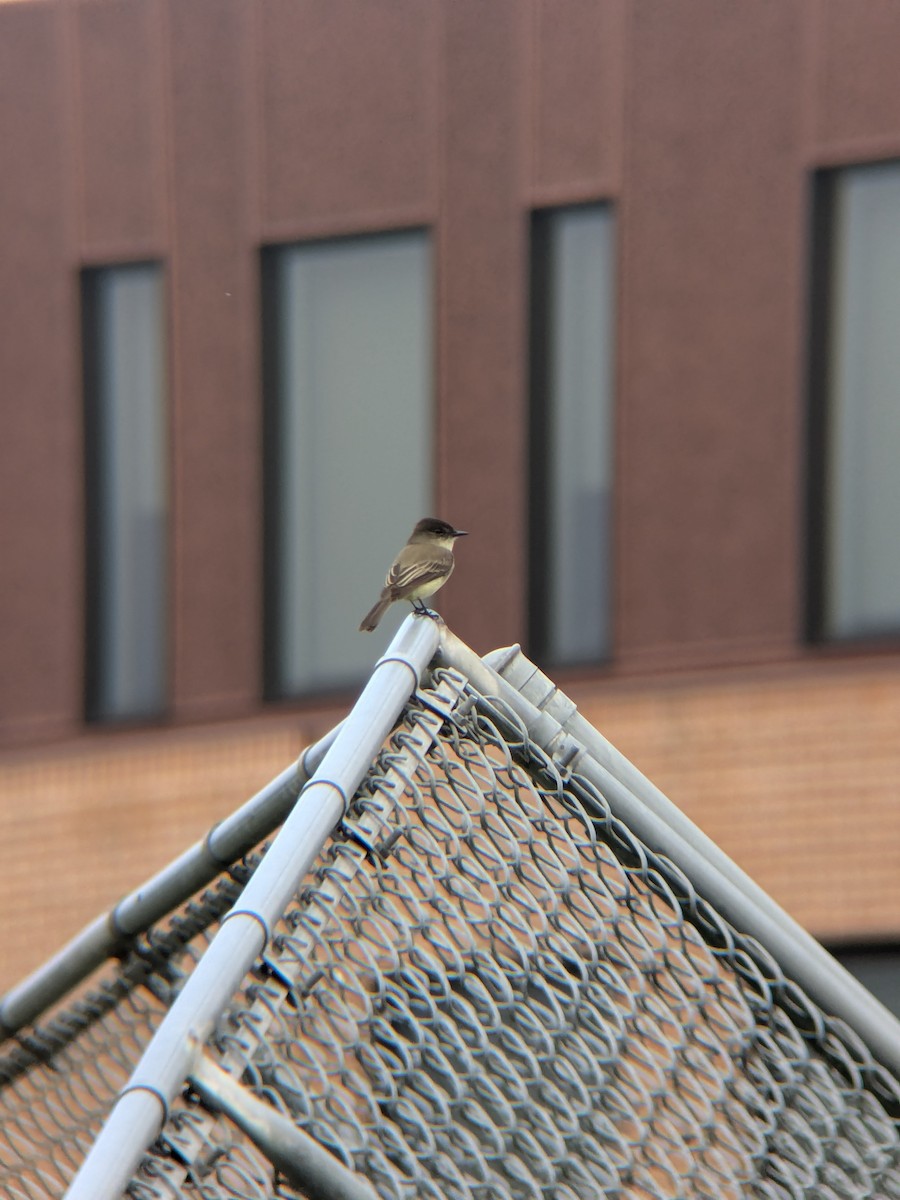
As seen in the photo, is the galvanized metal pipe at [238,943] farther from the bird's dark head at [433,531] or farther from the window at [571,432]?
the window at [571,432]

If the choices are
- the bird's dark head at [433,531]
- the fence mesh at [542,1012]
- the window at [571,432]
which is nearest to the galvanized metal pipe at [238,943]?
the fence mesh at [542,1012]

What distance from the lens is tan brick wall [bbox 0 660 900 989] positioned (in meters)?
10.4

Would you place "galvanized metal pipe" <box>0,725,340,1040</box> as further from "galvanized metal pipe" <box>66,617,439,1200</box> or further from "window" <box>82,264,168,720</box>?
"window" <box>82,264,168,720</box>

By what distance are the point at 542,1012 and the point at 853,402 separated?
813 cm

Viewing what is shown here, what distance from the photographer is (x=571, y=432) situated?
11406 mm

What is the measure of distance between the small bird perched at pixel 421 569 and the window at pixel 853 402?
12.7ft

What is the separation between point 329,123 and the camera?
11625 mm

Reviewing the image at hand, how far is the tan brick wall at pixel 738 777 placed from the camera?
10.4 metres

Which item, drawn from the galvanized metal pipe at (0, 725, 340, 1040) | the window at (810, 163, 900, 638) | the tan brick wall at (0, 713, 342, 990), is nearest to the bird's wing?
the galvanized metal pipe at (0, 725, 340, 1040)

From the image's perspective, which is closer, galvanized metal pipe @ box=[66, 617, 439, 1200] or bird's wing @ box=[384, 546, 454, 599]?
galvanized metal pipe @ box=[66, 617, 439, 1200]

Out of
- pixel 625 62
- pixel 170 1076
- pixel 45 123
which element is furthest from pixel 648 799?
pixel 45 123

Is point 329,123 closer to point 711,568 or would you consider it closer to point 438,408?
point 438,408

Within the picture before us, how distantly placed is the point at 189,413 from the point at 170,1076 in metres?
9.97

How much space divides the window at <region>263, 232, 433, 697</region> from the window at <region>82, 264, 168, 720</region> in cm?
76
